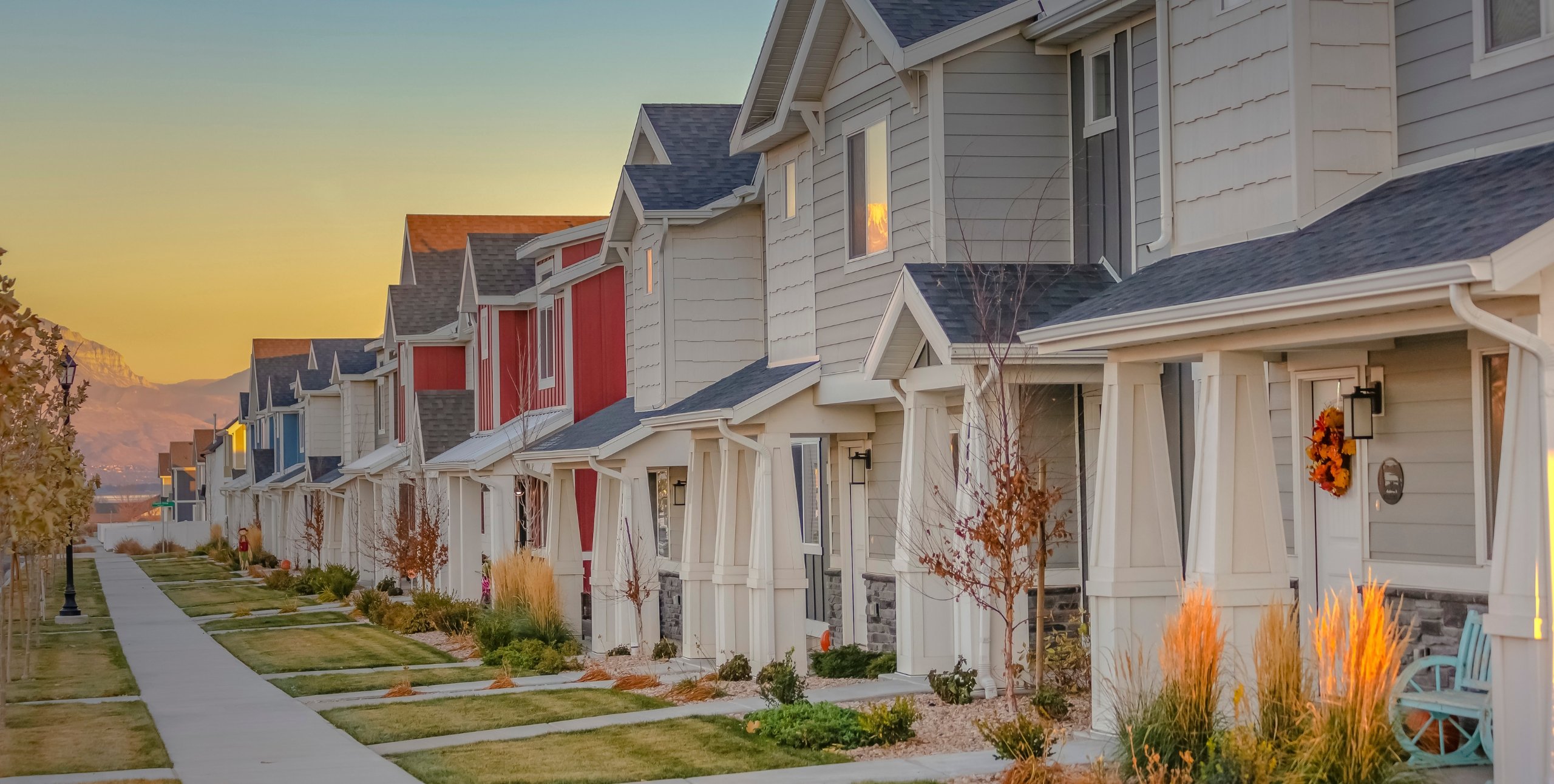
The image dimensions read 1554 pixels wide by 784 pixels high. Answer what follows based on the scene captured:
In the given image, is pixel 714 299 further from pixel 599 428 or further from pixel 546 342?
pixel 546 342

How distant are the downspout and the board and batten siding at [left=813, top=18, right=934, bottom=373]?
319 cm

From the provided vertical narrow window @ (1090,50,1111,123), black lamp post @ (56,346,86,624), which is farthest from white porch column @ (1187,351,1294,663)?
black lamp post @ (56,346,86,624)

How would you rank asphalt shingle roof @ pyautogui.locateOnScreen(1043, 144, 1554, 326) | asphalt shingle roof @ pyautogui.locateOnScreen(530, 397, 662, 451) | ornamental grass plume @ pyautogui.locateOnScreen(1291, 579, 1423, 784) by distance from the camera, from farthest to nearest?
1. asphalt shingle roof @ pyautogui.locateOnScreen(530, 397, 662, 451)
2. asphalt shingle roof @ pyautogui.locateOnScreen(1043, 144, 1554, 326)
3. ornamental grass plume @ pyautogui.locateOnScreen(1291, 579, 1423, 784)

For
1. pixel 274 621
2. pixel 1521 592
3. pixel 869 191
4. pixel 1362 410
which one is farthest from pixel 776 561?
pixel 274 621

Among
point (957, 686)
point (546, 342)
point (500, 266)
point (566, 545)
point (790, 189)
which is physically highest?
point (500, 266)

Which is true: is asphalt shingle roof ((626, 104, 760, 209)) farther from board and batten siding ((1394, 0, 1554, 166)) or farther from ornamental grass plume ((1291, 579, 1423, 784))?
ornamental grass plume ((1291, 579, 1423, 784))

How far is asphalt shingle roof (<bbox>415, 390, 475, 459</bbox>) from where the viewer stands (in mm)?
37062

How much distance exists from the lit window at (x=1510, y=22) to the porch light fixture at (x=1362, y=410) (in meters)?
2.47

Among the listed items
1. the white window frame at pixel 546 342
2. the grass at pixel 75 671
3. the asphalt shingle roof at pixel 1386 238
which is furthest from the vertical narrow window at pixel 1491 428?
the white window frame at pixel 546 342

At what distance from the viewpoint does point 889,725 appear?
12.9m

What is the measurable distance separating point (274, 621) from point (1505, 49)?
2816 cm

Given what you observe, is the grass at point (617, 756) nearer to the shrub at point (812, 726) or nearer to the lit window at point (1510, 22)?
the shrub at point (812, 726)

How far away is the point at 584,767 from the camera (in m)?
13.0

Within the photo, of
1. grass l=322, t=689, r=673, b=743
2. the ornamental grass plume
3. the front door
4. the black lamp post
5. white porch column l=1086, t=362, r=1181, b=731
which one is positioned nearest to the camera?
the ornamental grass plume
